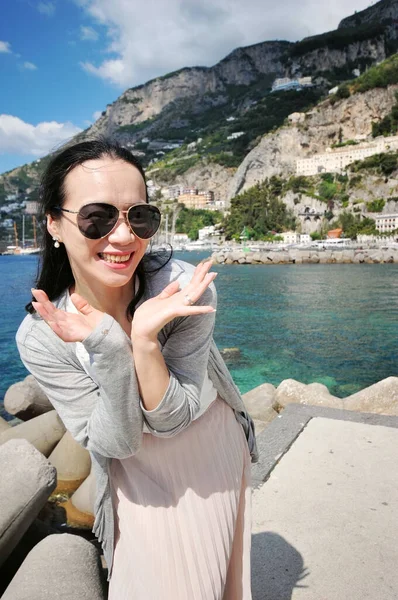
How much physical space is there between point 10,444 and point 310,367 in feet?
27.2

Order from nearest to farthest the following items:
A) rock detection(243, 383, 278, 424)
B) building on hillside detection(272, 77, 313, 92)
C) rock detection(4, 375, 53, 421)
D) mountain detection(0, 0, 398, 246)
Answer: rock detection(243, 383, 278, 424) < rock detection(4, 375, 53, 421) < mountain detection(0, 0, 398, 246) < building on hillside detection(272, 77, 313, 92)

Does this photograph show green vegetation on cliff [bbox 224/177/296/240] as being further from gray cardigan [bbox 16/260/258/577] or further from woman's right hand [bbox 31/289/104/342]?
woman's right hand [bbox 31/289/104/342]

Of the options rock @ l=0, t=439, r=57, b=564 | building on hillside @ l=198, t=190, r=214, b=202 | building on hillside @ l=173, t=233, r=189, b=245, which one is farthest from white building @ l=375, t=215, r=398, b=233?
rock @ l=0, t=439, r=57, b=564

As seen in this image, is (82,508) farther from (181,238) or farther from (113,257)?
(181,238)

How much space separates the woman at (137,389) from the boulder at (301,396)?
3.84 m

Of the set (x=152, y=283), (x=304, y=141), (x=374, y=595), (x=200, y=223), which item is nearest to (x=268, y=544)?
(x=374, y=595)

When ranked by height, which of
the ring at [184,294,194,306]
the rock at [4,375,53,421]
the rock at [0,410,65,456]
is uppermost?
the ring at [184,294,194,306]

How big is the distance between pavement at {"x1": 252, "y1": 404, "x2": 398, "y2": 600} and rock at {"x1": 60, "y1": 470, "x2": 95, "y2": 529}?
150 cm

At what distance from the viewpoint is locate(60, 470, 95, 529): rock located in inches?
145

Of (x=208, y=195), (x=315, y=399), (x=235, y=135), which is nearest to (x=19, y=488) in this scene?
(x=315, y=399)

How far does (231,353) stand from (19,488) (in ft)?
28.7

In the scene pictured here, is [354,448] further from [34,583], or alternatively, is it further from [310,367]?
[310,367]

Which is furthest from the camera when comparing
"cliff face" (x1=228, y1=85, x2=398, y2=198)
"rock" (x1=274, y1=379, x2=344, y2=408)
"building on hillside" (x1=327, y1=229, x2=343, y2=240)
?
"cliff face" (x1=228, y1=85, x2=398, y2=198)

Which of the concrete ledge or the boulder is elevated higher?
the concrete ledge
